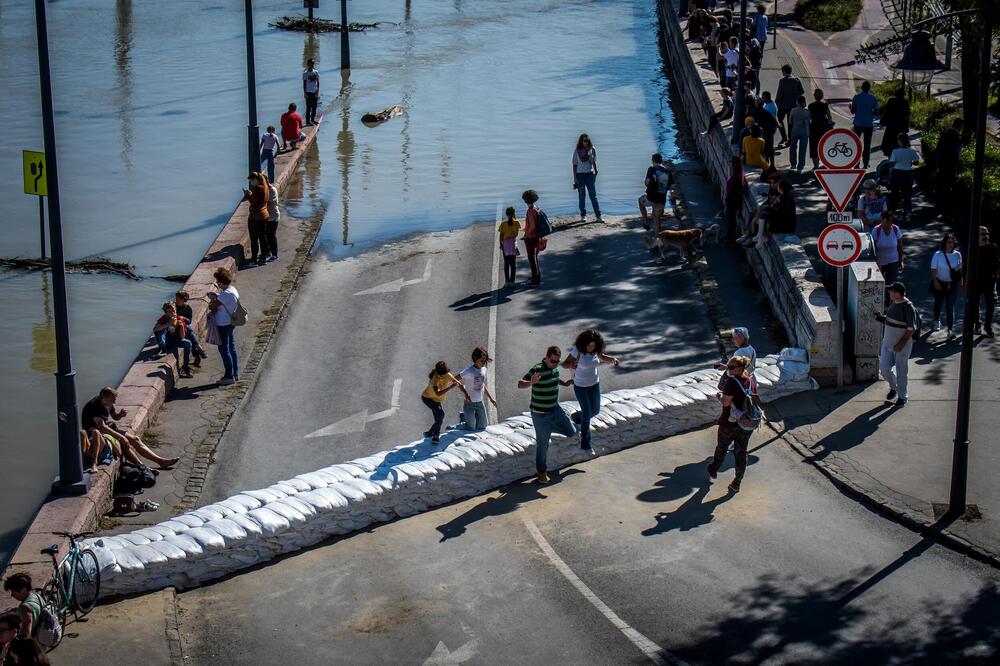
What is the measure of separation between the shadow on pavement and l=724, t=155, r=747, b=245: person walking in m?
12.5

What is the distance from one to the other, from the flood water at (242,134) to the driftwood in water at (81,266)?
39 cm

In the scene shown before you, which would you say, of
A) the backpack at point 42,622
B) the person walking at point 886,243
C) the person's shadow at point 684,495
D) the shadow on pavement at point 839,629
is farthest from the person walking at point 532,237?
the backpack at point 42,622

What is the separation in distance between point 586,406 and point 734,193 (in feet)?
32.3

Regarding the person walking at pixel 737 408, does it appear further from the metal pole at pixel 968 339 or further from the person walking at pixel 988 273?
the person walking at pixel 988 273

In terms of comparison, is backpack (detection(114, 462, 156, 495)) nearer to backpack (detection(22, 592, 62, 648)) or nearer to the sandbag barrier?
the sandbag barrier

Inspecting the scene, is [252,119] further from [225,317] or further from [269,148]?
[225,317]

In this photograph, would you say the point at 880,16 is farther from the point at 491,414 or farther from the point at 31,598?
the point at 31,598

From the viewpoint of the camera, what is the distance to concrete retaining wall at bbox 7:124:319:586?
14.1m

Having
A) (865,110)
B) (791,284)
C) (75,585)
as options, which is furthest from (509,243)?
(75,585)

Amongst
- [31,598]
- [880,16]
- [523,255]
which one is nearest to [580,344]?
[31,598]

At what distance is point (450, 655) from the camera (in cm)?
1247

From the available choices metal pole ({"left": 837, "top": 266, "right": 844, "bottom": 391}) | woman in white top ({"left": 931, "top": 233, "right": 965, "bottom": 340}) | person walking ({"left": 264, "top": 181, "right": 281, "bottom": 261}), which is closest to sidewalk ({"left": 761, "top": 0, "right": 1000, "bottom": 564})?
metal pole ({"left": 837, "top": 266, "right": 844, "bottom": 391})

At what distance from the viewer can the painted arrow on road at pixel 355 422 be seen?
1822cm

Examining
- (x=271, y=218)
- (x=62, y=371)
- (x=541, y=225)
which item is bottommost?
(x=271, y=218)
